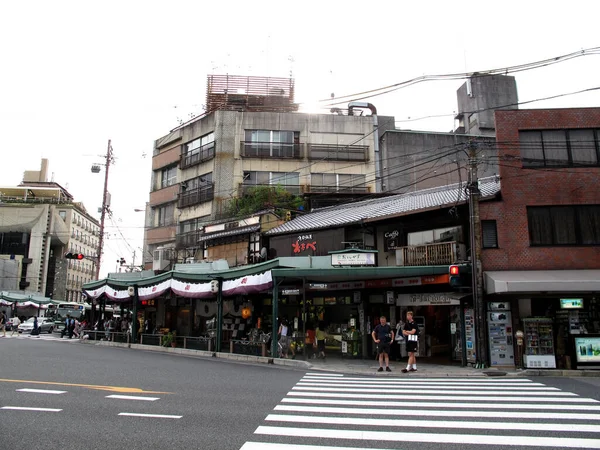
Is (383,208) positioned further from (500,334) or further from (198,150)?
(198,150)

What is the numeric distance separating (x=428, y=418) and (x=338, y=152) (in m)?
30.1

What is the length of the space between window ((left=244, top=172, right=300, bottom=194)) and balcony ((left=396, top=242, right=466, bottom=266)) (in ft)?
51.6

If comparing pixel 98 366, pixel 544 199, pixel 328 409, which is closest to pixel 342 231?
pixel 544 199

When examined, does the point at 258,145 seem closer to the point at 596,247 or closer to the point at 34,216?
the point at 596,247

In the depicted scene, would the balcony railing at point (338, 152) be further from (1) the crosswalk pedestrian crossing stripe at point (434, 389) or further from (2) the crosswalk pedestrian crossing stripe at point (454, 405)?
(2) the crosswalk pedestrian crossing stripe at point (454, 405)

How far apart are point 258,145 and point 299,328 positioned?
57.5 ft

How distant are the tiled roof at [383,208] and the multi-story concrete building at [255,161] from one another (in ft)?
15.4

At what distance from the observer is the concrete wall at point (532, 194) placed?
61.1ft

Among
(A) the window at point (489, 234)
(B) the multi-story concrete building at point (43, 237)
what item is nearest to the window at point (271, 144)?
(A) the window at point (489, 234)

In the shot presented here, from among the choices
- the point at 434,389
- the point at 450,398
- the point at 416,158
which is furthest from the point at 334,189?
the point at 450,398

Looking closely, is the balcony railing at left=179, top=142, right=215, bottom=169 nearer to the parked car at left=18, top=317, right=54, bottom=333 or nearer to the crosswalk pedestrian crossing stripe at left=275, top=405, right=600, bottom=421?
the parked car at left=18, top=317, right=54, bottom=333

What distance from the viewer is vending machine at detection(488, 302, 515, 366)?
1727 cm

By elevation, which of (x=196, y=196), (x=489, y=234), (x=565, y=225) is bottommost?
(x=489, y=234)

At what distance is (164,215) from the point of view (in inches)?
1596
